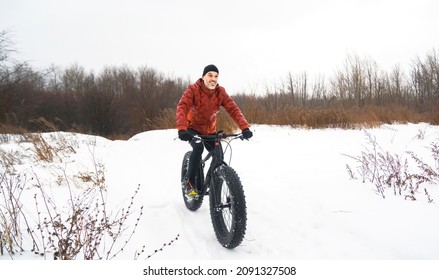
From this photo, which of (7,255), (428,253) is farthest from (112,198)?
(428,253)

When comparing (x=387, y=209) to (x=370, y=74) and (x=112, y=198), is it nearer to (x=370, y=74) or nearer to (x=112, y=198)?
(x=112, y=198)

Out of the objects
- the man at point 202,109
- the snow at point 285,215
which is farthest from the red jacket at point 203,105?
the snow at point 285,215

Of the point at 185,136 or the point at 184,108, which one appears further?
the point at 184,108

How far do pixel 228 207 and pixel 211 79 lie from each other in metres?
1.59

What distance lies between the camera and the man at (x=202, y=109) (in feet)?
11.6

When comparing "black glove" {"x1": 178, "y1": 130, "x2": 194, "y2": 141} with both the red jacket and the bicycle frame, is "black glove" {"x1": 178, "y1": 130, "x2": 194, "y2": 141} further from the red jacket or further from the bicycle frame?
the red jacket

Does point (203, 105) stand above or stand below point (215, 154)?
above

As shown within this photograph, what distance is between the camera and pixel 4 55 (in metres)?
16.9

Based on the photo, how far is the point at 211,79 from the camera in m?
3.54

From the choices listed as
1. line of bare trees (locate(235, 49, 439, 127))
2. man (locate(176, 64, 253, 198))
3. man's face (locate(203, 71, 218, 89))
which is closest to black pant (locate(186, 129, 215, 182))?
man (locate(176, 64, 253, 198))

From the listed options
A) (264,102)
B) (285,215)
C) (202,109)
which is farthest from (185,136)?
(264,102)

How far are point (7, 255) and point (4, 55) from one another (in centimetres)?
1927

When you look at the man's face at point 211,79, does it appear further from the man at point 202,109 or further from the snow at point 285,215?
the snow at point 285,215

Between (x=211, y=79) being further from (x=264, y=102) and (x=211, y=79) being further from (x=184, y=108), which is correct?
(x=264, y=102)
